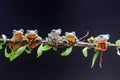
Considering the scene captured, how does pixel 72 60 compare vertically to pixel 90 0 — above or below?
below

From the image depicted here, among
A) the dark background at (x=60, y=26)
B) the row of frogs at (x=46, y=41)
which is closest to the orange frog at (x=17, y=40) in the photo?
the row of frogs at (x=46, y=41)

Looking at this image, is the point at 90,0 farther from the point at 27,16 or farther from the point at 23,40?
the point at 23,40

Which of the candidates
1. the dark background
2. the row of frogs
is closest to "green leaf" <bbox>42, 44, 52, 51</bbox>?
the row of frogs

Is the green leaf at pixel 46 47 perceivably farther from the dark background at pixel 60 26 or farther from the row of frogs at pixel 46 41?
the dark background at pixel 60 26

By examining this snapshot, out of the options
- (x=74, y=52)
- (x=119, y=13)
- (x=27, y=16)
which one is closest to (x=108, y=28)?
(x=119, y=13)

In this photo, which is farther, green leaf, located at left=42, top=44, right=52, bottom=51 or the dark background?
the dark background

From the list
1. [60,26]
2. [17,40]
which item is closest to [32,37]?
[17,40]

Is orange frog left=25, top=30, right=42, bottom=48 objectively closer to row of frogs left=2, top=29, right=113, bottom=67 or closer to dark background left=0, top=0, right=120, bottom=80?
row of frogs left=2, top=29, right=113, bottom=67
